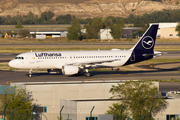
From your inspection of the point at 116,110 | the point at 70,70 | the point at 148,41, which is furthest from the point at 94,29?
the point at 116,110

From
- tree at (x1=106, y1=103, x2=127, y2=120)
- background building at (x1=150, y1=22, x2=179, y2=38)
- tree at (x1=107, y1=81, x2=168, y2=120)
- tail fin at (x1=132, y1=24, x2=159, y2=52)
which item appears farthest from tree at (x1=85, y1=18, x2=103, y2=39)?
tree at (x1=106, y1=103, x2=127, y2=120)

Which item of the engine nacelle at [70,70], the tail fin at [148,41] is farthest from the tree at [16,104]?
the tail fin at [148,41]

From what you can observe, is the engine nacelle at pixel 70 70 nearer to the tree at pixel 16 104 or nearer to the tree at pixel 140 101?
the tree at pixel 16 104

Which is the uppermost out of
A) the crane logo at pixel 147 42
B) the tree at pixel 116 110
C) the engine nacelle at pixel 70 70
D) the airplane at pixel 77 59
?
the crane logo at pixel 147 42

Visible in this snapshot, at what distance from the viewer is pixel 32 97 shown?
26828mm

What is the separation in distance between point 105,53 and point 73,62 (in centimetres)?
552

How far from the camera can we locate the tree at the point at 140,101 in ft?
75.6

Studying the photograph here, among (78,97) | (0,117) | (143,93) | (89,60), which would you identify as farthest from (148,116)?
(89,60)

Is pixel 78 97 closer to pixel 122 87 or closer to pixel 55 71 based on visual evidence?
pixel 122 87

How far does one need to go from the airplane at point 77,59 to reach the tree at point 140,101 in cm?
2182

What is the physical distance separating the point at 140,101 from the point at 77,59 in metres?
25.5

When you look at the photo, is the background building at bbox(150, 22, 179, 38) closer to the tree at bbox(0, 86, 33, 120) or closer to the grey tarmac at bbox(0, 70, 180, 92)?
the grey tarmac at bbox(0, 70, 180, 92)

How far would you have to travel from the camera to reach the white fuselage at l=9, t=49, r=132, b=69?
46.7 meters

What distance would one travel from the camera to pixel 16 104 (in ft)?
77.7
